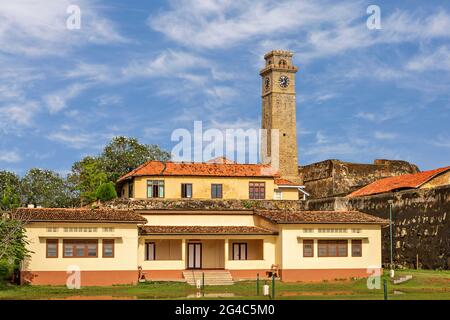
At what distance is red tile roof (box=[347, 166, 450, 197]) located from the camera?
6047 cm

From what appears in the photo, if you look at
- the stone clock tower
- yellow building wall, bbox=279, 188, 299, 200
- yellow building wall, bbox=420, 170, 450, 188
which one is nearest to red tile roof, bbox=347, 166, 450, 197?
yellow building wall, bbox=420, 170, 450, 188

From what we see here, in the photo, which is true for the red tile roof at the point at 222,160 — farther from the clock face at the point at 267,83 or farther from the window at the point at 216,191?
the clock face at the point at 267,83

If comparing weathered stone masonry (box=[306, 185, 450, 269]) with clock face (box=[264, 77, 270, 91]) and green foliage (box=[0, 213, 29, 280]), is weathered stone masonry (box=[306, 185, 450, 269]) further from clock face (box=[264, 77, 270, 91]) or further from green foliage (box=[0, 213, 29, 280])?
clock face (box=[264, 77, 270, 91])

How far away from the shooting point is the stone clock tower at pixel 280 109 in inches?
3927

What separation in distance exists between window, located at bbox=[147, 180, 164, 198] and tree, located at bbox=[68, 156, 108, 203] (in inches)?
1084

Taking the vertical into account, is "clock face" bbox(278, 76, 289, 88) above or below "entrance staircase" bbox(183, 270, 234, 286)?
above

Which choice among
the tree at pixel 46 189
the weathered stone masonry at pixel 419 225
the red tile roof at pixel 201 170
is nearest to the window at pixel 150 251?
the red tile roof at pixel 201 170

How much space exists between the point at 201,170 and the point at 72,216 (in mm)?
16911

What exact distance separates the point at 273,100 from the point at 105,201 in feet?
138

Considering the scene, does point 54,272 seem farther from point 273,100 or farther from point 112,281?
point 273,100

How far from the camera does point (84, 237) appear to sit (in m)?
46.8

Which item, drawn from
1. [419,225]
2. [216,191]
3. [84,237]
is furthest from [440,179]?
[84,237]

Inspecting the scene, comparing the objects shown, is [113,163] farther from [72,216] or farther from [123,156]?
[72,216]
